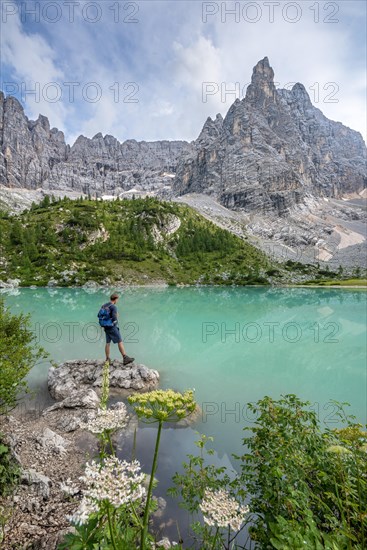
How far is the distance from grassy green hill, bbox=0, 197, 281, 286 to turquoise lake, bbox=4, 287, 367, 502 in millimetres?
64148

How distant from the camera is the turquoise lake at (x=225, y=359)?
10.9 meters

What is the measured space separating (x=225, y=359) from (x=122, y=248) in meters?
107

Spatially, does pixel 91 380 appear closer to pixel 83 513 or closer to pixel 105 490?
pixel 83 513

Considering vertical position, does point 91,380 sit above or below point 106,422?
below

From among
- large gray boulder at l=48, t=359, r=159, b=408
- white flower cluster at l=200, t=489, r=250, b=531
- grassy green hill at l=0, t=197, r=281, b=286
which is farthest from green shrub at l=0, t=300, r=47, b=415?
grassy green hill at l=0, t=197, r=281, b=286

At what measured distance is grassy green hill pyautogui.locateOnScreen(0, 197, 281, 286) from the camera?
9744 cm

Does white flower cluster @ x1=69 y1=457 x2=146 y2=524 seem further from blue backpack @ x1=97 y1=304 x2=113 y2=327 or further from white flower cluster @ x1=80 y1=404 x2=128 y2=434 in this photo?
blue backpack @ x1=97 y1=304 x2=113 y2=327

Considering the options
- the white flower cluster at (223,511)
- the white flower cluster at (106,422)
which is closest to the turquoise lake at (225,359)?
the white flower cluster at (223,511)

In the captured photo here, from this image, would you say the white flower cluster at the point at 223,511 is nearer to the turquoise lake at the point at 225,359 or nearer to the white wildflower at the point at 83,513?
the white wildflower at the point at 83,513

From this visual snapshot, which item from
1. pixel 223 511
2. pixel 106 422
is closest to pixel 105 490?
pixel 106 422

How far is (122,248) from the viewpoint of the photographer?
121 meters

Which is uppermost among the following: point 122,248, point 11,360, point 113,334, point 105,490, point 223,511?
point 122,248

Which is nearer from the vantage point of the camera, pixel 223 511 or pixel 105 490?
pixel 105 490

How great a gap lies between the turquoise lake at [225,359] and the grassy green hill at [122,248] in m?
64.1
